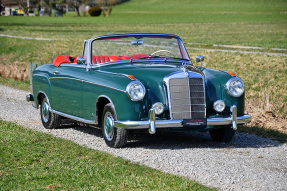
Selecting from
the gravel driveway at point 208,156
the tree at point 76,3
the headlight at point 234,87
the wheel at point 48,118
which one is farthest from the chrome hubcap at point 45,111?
the tree at point 76,3

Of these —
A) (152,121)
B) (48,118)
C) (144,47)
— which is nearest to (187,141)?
(152,121)

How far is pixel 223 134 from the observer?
7367mm

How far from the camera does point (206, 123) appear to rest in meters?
6.66

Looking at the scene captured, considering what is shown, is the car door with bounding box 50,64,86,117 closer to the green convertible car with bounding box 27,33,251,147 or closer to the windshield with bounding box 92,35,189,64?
the green convertible car with bounding box 27,33,251,147

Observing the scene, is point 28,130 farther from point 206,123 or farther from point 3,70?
point 3,70

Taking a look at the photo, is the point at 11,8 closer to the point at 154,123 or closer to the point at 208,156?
the point at 154,123

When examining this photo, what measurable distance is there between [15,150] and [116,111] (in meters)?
1.41

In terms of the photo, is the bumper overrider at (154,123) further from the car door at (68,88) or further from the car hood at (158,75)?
the car door at (68,88)

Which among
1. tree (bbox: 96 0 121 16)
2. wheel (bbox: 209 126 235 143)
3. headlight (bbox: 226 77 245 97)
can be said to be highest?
tree (bbox: 96 0 121 16)

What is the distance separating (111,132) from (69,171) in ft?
4.52

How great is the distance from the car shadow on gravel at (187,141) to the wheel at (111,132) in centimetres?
25

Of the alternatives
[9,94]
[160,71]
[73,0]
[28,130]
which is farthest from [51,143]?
[73,0]

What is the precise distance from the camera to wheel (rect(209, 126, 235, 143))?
7.29 metres

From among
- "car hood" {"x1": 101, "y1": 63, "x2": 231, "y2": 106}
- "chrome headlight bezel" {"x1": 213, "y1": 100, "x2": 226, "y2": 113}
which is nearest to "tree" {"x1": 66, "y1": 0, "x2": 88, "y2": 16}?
"car hood" {"x1": 101, "y1": 63, "x2": 231, "y2": 106}
